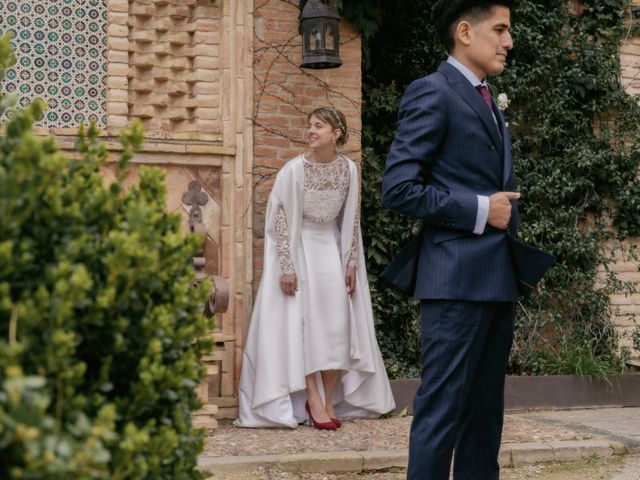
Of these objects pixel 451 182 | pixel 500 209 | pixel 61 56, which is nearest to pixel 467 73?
pixel 451 182

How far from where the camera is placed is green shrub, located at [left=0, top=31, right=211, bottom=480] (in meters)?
1.66

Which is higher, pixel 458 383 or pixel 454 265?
pixel 454 265

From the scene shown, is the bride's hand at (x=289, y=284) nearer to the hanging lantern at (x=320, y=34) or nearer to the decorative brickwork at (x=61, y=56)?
the hanging lantern at (x=320, y=34)

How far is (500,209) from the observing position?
3.49 metres

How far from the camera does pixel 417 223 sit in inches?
298

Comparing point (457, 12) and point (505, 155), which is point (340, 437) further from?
point (457, 12)

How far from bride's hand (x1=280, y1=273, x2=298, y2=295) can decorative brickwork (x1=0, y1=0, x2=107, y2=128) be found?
1.62 meters

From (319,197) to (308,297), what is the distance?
62cm

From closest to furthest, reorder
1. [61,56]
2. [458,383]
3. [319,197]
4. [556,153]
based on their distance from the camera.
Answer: [458,383]
[319,197]
[61,56]
[556,153]

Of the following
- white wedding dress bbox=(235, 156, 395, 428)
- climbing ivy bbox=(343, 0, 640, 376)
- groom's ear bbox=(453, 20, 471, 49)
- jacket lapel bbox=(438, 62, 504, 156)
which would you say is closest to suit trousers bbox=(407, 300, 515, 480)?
jacket lapel bbox=(438, 62, 504, 156)

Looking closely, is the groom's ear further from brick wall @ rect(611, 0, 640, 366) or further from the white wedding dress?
brick wall @ rect(611, 0, 640, 366)

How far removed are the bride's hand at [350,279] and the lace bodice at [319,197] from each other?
4 cm

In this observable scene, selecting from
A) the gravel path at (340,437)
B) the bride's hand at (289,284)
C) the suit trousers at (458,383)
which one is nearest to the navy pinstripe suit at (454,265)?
the suit trousers at (458,383)

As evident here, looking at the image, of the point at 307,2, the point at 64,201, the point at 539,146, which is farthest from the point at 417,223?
the point at 64,201
